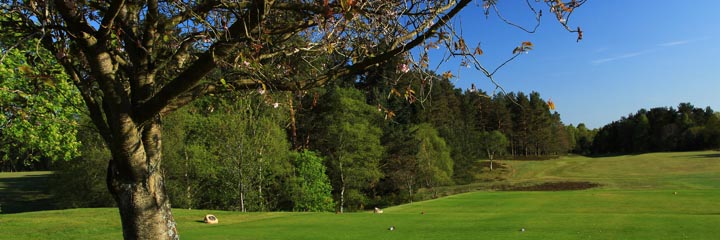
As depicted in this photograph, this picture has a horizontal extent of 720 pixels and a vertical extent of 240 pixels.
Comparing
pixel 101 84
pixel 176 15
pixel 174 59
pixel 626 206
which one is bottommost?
pixel 626 206

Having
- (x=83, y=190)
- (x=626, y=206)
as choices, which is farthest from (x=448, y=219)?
(x=83, y=190)

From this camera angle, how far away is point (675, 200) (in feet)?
80.9

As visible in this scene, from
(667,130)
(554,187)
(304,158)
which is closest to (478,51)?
(304,158)

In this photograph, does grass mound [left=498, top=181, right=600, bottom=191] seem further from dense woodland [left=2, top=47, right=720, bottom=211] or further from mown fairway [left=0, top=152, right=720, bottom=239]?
mown fairway [left=0, top=152, right=720, bottom=239]

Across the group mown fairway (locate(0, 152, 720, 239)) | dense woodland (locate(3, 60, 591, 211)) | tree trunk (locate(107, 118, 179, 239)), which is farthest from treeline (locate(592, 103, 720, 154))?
tree trunk (locate(107, 118, 179, 239))

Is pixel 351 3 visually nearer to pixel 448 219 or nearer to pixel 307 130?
pixel 448 219

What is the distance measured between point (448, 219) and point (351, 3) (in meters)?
16.0

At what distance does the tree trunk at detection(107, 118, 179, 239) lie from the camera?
3.97 meters

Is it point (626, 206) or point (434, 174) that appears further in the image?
point (434, 174)

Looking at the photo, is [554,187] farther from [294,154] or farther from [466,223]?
[466,223]

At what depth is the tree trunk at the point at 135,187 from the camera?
3.97 m

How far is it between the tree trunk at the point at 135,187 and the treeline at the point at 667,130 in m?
92.0

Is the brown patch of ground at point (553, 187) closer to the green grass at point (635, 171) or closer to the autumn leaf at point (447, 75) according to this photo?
the green grass at point (635, 171)

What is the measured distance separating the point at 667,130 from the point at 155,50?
317 ft
